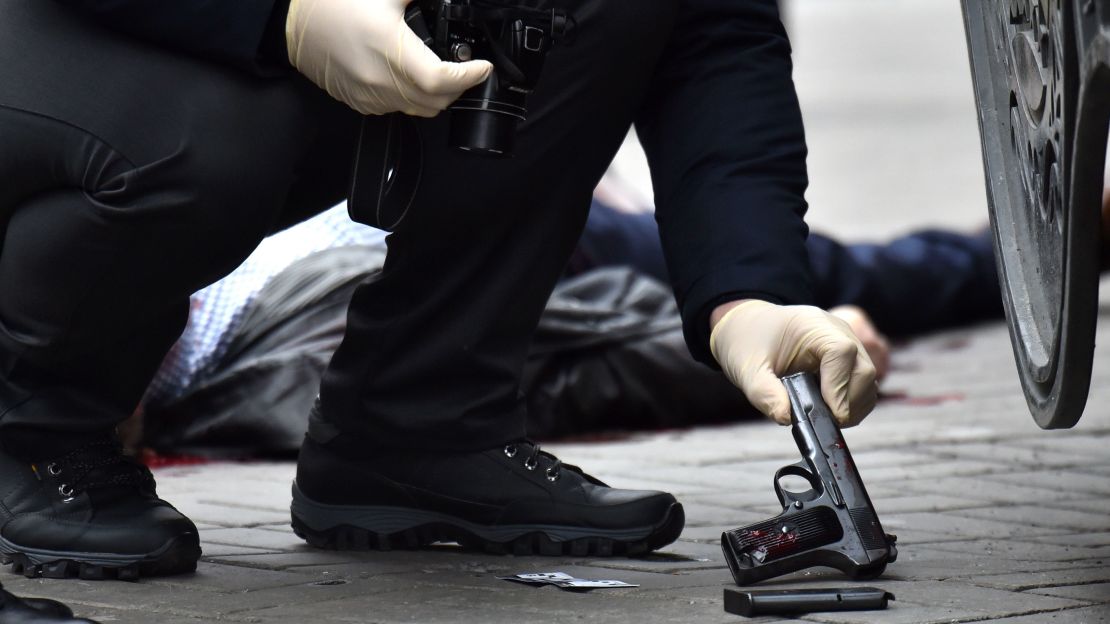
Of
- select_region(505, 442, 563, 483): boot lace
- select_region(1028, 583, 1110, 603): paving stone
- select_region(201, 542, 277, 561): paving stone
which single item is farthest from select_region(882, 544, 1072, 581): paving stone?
select_region(201, 542, 277, 561): paving stone

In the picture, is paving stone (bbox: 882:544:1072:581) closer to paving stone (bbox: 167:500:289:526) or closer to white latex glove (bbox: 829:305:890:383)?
paving stone (bbox: 167:500:289:526)

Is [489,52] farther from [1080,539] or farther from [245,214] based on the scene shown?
[1080,539]

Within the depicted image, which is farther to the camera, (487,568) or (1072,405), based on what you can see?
(487,568)

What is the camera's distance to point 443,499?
2.22m

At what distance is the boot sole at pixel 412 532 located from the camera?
2.18 metres

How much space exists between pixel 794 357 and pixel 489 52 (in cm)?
49

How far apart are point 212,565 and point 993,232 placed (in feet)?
3.33

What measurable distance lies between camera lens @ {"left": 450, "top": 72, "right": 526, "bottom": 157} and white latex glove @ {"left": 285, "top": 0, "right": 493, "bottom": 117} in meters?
0.01

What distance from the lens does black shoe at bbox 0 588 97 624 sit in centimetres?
162

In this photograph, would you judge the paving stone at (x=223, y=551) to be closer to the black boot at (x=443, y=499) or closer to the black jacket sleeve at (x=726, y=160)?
the black boot at (x=443, y=499)

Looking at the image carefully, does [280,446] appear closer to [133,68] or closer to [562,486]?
[562,486]

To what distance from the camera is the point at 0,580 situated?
6.57 ft

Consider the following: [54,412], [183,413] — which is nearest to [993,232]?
[54,412]

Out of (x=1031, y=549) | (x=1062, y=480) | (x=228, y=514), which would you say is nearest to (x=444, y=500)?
(x=228, y=514)
